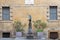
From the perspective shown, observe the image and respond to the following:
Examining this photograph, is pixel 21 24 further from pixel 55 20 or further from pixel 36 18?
pixel 55 20

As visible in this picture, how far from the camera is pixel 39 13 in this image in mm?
18766

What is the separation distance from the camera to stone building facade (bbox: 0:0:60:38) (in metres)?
18.7

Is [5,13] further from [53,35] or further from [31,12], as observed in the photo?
[53,35]

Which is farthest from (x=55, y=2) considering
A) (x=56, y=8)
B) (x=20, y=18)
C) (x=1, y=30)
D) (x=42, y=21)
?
(x=1, y=30)

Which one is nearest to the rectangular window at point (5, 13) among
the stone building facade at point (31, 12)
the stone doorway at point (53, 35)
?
the stone building facade at point (31, 12)

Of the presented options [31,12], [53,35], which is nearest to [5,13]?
[31,12]

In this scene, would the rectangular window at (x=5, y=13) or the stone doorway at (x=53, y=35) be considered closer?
the stone doorway at (x=53, y=35)

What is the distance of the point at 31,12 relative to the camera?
1880cm

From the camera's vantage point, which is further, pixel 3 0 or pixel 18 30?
pixel 3 0

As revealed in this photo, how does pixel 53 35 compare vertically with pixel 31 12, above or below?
below

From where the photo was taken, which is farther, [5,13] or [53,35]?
[5,13]

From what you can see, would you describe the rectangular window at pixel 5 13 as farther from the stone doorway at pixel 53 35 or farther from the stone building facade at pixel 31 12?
the stone doorway at pixel 53 35

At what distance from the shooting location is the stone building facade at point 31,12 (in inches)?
736

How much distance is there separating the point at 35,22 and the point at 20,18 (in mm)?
1257
